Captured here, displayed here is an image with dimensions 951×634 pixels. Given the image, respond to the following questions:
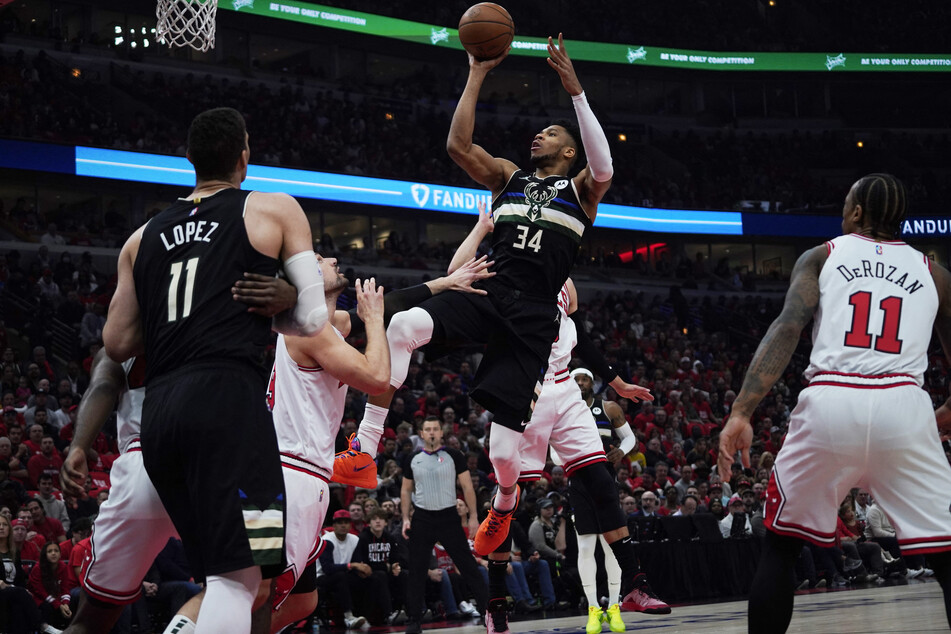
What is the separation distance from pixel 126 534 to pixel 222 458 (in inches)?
40.6

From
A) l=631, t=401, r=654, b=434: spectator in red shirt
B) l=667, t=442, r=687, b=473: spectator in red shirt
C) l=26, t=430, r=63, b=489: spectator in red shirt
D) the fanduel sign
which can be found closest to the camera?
l=26, t=430, r=63, b=489: spectator in red shirt

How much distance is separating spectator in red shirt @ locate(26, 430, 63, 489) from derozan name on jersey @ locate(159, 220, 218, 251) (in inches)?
385

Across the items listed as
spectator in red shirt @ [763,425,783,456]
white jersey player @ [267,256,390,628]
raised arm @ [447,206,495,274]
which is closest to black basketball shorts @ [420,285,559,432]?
raised arm @ [447,206,495,274]

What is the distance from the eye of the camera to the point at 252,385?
366 cm

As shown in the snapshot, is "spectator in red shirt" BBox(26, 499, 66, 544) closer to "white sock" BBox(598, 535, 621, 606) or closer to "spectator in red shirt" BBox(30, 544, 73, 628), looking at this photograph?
"spectator in red shirt" BBox(30, 544, 73, 628)

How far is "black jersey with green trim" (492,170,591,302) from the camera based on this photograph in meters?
6.54

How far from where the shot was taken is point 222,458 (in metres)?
3.50

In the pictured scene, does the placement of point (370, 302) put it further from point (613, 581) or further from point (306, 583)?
point (613, 581)

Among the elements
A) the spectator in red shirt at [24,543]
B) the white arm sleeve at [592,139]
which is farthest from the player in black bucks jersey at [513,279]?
the spectator in red shirt at [24,543]

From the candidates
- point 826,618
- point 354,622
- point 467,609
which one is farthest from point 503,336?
point 467,609

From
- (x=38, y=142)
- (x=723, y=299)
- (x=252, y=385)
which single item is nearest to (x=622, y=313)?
(x=723, y=299)

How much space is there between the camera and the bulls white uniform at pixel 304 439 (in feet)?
15.5

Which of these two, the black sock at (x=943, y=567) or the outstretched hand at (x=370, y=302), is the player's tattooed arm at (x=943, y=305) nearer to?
the black sock at (x=943, y=567)

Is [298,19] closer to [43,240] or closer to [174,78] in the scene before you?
[174,78]
